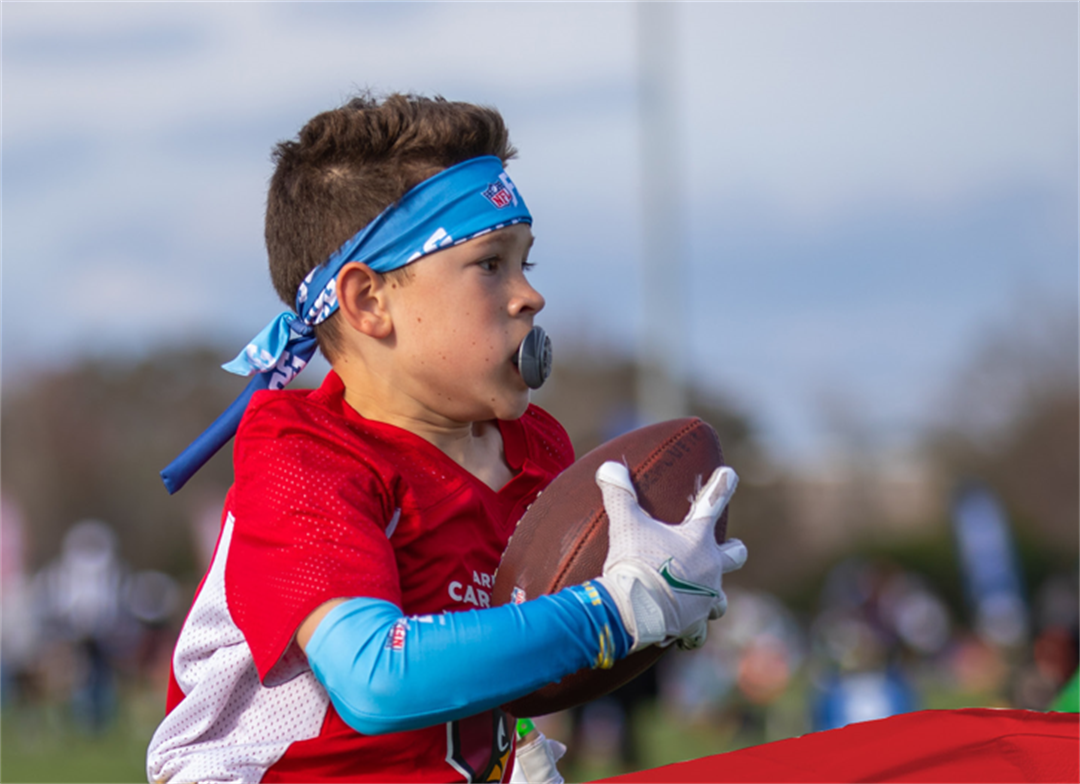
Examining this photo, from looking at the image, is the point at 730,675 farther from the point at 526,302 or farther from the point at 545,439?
the point at 526,302

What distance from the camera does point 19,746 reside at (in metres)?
13.6

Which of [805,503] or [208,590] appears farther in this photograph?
[805,503]

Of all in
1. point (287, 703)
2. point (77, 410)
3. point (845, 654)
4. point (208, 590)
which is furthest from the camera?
point (77, 410)

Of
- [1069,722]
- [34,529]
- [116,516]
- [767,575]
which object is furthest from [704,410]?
[1069,722]

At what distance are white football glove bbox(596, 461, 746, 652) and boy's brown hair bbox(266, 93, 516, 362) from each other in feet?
2.11

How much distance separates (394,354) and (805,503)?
24.7 metres

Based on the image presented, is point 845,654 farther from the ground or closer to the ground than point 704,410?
farther from the ground

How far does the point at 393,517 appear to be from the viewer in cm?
197

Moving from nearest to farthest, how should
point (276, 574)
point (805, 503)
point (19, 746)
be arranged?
point (276, 574)
point (19, 746)
point (805, 503)

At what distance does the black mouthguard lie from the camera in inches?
81.4

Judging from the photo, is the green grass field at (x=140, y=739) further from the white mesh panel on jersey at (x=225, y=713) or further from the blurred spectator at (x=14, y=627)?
the white mesh panel on jersey at (x=225, y=713)

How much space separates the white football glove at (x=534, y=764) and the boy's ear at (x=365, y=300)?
932 mm

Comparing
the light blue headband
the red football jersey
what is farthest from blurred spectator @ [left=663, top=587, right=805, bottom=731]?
the light blue headband

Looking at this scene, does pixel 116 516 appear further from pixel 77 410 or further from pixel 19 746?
pixel 19 746
